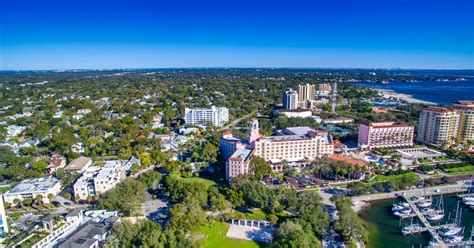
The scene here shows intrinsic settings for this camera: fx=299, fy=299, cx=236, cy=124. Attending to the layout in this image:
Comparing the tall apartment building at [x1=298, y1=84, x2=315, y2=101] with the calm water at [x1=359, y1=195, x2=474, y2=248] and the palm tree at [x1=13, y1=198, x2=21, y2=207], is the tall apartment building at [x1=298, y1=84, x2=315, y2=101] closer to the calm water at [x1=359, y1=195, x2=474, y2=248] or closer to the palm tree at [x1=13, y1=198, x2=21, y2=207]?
the calm water at [x1=359, y1=195, x2=474, y2=248]

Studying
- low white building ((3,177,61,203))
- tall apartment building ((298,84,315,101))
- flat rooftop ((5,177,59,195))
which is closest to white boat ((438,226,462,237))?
low white building ((3,177,61,203))

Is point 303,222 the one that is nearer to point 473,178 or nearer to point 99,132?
point 473,178

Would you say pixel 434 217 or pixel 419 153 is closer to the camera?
pixel 434 217

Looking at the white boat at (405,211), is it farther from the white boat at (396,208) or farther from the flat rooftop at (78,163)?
the flat rooftop at (78,163)

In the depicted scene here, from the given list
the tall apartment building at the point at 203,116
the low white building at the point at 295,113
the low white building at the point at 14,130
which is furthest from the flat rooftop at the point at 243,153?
the low white building at the point at 14,130

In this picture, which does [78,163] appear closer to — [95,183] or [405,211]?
[95,183]

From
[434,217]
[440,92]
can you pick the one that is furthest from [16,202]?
[440,92]
